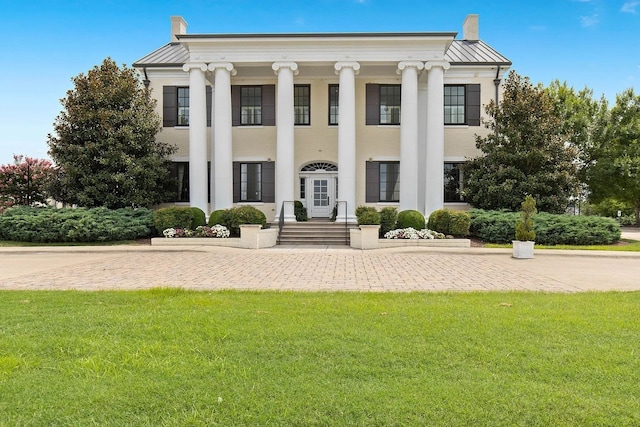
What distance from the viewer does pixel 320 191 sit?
22828mm

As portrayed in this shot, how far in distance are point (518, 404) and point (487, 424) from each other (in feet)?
1.27

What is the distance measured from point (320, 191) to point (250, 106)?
18.1 feet

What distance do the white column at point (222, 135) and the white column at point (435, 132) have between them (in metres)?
8.97

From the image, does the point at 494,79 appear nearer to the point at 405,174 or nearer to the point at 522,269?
the point at 405,174

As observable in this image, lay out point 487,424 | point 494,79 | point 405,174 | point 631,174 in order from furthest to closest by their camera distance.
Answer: point 631,174 → point 494,79 → point 405,174 → point 487,424

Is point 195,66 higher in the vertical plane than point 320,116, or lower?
higher

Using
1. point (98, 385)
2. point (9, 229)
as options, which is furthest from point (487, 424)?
point (9, 229)

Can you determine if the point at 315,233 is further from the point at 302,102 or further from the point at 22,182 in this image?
the point at 22,182

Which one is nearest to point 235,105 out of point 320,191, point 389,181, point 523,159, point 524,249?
point 320,191

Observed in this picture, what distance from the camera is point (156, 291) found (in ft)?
24.1

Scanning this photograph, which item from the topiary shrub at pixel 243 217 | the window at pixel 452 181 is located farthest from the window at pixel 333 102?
the topiary shrub at pixel 243 217

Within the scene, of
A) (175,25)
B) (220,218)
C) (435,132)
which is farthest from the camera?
(175,25)

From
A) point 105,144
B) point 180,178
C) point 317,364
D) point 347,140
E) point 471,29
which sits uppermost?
point 471,29

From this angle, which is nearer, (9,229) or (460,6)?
(9,229)
